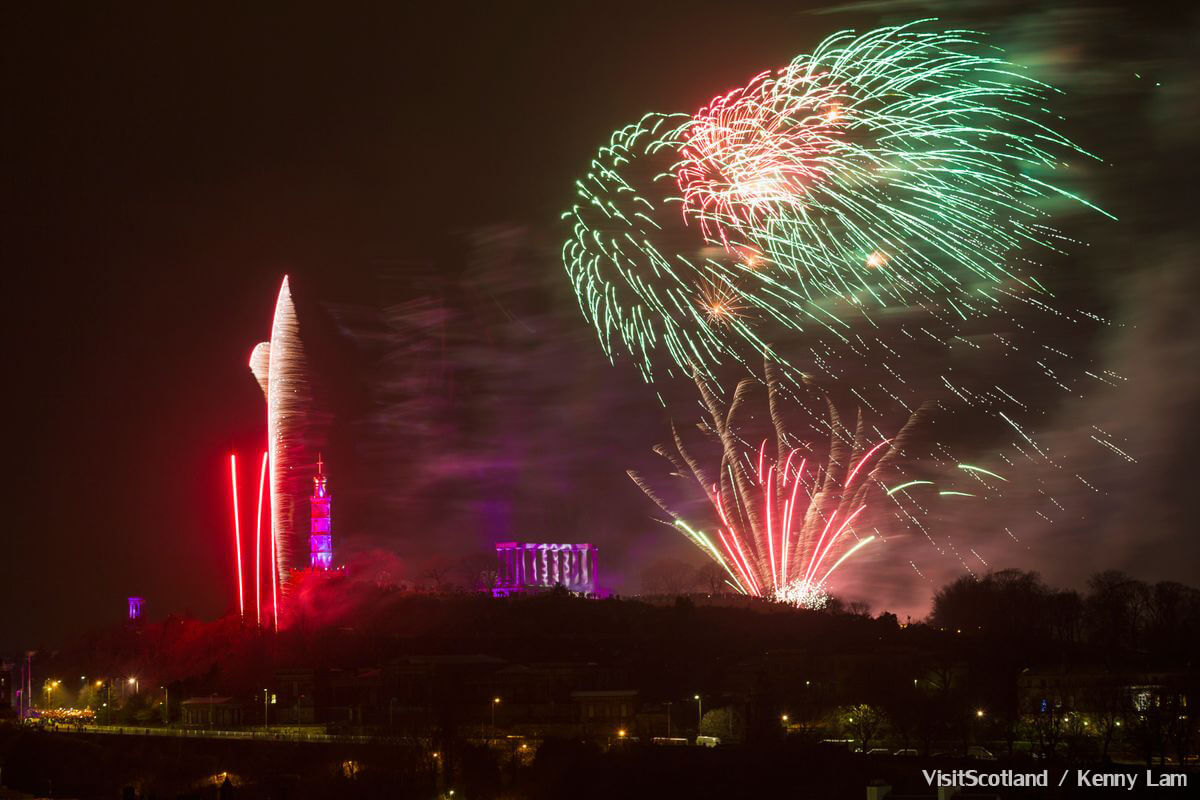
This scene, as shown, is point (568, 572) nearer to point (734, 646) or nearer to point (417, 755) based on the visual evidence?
point (734, 646)

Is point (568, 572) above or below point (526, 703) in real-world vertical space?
above

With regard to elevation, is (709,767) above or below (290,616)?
below

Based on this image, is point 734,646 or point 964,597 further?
point 964,597

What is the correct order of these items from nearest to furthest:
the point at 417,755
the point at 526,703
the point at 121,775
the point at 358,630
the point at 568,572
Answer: the point at 417,755, the point at 121,775, the point at 526,703, the point at 358,630, the point at 568,572

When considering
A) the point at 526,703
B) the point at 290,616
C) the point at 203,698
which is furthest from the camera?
the point at 290,616

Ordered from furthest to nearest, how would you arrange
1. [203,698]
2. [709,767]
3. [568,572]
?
[568,572] < [203,698] < [709,767]

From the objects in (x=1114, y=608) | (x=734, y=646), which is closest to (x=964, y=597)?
(x=1114, y=608)

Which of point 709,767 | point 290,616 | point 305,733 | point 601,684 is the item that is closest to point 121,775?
point 305,733

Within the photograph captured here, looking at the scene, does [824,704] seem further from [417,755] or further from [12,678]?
[12,678]

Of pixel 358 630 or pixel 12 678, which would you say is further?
pixel 12 678
